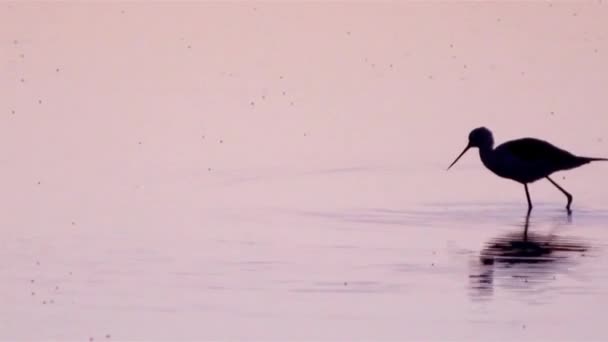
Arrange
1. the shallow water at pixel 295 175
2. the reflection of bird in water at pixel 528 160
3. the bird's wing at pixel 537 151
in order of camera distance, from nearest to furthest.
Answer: the shallow water at pixel 295 175 → the reflection of bird in water at pixel 528 160 → the bird's wing at pixel 537 151

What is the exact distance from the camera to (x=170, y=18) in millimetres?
27688

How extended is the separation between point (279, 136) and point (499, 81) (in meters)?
4.31

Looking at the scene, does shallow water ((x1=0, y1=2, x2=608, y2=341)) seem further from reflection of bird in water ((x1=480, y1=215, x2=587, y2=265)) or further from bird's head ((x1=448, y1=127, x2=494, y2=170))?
bird's head ((x1=448, y1=127, x2=494, y2=170))

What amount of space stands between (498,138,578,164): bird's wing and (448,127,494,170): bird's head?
0.41m

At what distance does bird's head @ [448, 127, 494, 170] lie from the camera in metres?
17.2

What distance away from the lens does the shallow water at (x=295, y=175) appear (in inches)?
430

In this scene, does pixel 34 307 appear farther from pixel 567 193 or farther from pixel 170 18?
pixel 170 18

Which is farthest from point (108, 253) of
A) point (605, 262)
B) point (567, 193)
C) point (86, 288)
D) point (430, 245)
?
point (567, 193)

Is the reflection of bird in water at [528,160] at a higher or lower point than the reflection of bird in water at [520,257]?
higher

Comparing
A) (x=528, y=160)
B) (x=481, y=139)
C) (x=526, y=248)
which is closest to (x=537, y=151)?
(x=528, y=160)

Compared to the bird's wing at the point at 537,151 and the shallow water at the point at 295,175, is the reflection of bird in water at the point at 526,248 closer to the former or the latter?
the shallow water at the point at 295,175

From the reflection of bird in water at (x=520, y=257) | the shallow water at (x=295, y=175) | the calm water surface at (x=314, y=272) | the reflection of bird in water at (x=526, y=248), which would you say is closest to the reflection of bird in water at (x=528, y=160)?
the shallow water at (x=295, y=175)

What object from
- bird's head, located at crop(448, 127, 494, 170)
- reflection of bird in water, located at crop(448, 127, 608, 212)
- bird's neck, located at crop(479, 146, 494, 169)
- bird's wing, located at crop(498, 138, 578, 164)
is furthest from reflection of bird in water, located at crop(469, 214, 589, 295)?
bird's head, located at crop(448, 127, 494, 170)

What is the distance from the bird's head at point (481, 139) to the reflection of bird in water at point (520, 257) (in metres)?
3.03
